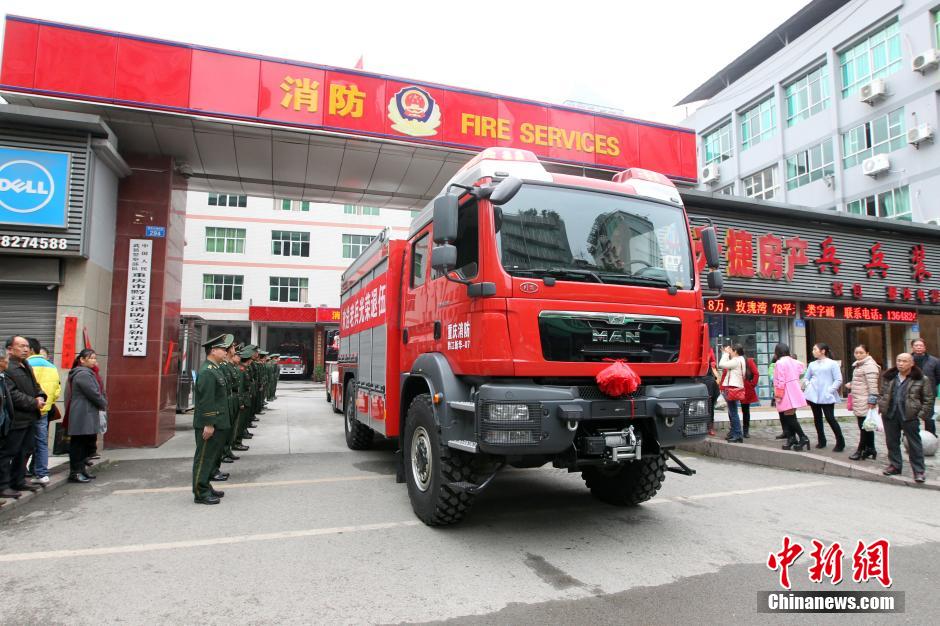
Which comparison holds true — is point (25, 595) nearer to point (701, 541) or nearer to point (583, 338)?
point (583, 338)

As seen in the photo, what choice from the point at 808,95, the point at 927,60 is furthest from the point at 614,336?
the point at 808,95

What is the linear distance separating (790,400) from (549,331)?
6.24 meters

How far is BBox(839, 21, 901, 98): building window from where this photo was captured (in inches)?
838

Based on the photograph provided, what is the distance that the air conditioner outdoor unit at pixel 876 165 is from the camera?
68.5 feet

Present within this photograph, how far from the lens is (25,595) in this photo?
11.6 ft

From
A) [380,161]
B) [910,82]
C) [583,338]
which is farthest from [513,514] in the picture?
[910,82]

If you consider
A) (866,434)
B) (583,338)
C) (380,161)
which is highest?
(380,161)

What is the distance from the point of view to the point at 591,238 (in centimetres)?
468

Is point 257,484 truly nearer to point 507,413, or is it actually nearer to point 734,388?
point 507,413

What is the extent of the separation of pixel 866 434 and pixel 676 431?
5220 mm

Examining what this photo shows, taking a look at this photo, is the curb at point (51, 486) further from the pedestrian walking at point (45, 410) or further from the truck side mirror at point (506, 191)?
the truck side mirror at point (506, 191)

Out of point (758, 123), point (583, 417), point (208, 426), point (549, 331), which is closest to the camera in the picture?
point (583, 417)

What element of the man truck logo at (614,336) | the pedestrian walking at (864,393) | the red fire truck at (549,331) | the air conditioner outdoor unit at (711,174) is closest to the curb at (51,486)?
the red fire truck at (549,331)

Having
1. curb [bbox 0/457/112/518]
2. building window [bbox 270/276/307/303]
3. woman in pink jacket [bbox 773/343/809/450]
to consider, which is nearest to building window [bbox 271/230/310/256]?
building window [bbox 270/276/307/303]
